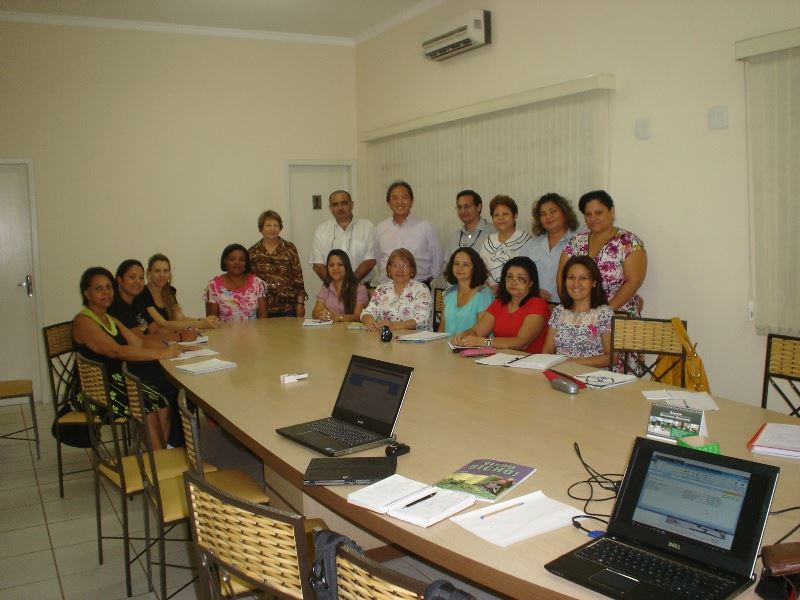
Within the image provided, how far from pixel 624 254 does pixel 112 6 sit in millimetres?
4805

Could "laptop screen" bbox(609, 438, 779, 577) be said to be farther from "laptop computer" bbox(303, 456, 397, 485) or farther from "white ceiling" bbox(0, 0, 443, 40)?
"white ceiling" bbox(0, 0, 443, 40)

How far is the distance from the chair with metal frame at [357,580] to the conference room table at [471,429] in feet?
Result: 1.02

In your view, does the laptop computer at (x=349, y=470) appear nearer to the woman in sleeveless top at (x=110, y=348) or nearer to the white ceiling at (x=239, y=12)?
the woman in sleeveless top at (x=110, y=348)

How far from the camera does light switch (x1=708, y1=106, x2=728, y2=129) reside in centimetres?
411

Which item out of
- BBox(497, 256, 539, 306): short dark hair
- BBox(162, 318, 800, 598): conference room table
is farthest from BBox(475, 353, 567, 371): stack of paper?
BBox(497, 256, 539, 306): short dark hair

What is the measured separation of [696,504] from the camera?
1.56 m

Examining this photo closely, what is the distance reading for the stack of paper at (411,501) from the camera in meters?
1.75

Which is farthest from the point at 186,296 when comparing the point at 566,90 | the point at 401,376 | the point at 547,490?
the point at 547,490

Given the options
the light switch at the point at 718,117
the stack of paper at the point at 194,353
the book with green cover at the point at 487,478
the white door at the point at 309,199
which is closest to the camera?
the book with green cover at the point at 487,478

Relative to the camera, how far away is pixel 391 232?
6312mm

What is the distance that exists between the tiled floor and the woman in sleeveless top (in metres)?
0.52

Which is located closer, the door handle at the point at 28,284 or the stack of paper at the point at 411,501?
the stack of paper at the point at 411,501

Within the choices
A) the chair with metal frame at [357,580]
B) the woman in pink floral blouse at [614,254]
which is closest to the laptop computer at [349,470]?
the chair with metal frame at [357,580]

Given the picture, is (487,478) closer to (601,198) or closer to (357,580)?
(357,580)
